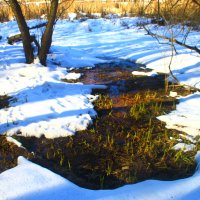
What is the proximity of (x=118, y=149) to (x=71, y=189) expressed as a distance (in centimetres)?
123

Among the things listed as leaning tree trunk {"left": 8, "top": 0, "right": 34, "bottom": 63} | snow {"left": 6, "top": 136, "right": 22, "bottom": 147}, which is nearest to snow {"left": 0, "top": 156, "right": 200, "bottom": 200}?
snow {"left": 6, "top": 136, "right": 22, "bottom": 147}

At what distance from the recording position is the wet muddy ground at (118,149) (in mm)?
3670

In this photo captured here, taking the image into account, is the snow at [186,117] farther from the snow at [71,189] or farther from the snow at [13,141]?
the snow at [13,141]

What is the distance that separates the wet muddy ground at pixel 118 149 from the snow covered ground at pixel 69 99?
0.22 meters

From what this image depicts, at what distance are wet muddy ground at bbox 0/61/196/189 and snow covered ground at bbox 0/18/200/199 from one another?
22 cm

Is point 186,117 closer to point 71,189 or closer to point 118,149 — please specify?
point 118,149

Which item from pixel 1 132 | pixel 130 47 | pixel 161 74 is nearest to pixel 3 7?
pixel 130 47

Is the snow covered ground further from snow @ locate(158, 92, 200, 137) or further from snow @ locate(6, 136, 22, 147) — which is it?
→ snow @ locate(6, 136, 22, 147)

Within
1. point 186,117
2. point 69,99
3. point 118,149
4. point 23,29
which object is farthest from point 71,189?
point 23,29

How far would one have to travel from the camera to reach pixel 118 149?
4.20 m

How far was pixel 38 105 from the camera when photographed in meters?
5.33

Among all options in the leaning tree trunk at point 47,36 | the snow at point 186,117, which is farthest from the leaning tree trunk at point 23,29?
the snow at point 186,117

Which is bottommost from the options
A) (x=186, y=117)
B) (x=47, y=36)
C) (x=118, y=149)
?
(x=118, y=149)

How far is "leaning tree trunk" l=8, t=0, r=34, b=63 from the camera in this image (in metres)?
6.96
